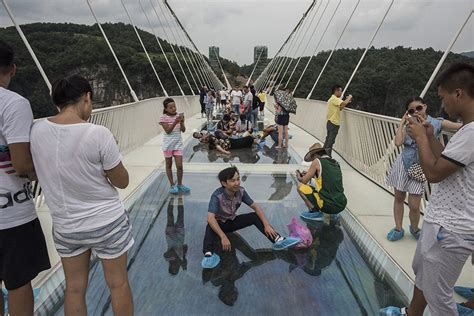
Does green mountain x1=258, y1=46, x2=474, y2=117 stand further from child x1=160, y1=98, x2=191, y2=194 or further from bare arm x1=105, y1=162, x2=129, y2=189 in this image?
bare arm x1=105, y1=162, x2=129, y2=189

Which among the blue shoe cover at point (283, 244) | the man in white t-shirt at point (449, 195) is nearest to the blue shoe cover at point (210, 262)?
the blue shoe cover at point (283, 244)

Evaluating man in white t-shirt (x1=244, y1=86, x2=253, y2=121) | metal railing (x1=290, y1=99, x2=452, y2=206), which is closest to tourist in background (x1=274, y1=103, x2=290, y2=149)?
metal railing (x1=290, y1=99, x2=452, y2=206)

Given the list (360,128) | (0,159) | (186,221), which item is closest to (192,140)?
(360,128)

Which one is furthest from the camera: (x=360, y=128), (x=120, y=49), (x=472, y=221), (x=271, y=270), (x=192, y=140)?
(x=120, y=49)

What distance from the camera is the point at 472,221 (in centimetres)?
160

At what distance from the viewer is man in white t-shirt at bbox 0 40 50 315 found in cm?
157

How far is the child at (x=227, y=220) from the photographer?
284cm

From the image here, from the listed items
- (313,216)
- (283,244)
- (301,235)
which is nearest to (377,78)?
(313,216)

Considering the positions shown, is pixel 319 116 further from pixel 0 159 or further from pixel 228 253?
pixel 0 159

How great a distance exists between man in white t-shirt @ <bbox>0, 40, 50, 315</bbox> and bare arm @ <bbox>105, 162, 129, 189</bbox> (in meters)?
0.33

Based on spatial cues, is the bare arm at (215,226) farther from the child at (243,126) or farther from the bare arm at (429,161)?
the child at (243,126)

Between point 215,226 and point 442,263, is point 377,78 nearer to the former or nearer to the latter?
point 215,226

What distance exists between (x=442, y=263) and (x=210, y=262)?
1.57 meters

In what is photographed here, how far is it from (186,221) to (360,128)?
11.4 ft
